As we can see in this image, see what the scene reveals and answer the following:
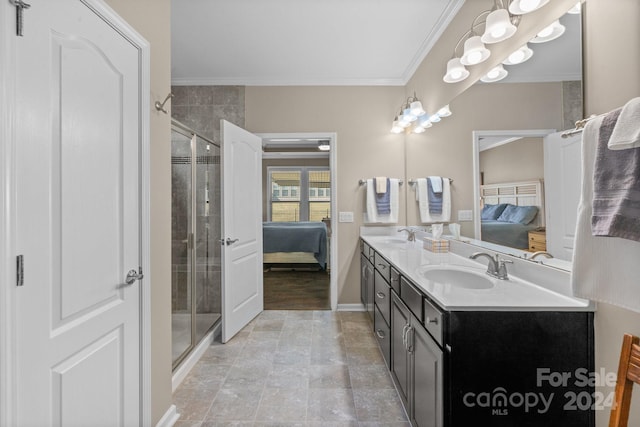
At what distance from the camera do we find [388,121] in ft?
11.5

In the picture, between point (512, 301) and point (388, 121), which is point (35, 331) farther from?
point (388, 121)

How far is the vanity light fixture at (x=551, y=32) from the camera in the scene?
4.37 feet

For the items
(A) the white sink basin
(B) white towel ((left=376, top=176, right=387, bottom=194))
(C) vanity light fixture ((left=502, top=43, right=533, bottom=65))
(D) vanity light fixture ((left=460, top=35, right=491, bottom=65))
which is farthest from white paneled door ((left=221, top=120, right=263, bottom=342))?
(C) vanity light fixture ((left=502, top=43, right=533, bottom=65))

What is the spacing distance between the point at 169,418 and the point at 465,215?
89.7 inches

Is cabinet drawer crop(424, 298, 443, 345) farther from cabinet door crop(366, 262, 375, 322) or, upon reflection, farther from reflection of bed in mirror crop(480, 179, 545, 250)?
cabinet door crop(366, 262, 375, 322)

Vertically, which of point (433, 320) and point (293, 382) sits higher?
point (433, 320)

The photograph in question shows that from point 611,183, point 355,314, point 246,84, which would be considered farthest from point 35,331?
point 246,84

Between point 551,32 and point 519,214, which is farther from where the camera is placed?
point 519,214

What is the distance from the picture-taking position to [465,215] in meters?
2.25

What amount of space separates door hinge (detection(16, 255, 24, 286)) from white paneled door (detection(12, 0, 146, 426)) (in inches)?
A: 0.5

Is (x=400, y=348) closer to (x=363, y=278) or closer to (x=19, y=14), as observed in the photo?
(x=363, y=278)

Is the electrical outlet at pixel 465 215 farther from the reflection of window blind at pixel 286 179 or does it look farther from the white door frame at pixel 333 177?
the reflection of window blind at pixel 286 179

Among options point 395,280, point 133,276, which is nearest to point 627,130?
point 395,280

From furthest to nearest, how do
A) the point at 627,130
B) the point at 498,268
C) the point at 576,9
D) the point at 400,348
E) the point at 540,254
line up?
the point at 400,348
the point at 498,268
the point at 540,254
the point at 576,9
the point at 627,130
